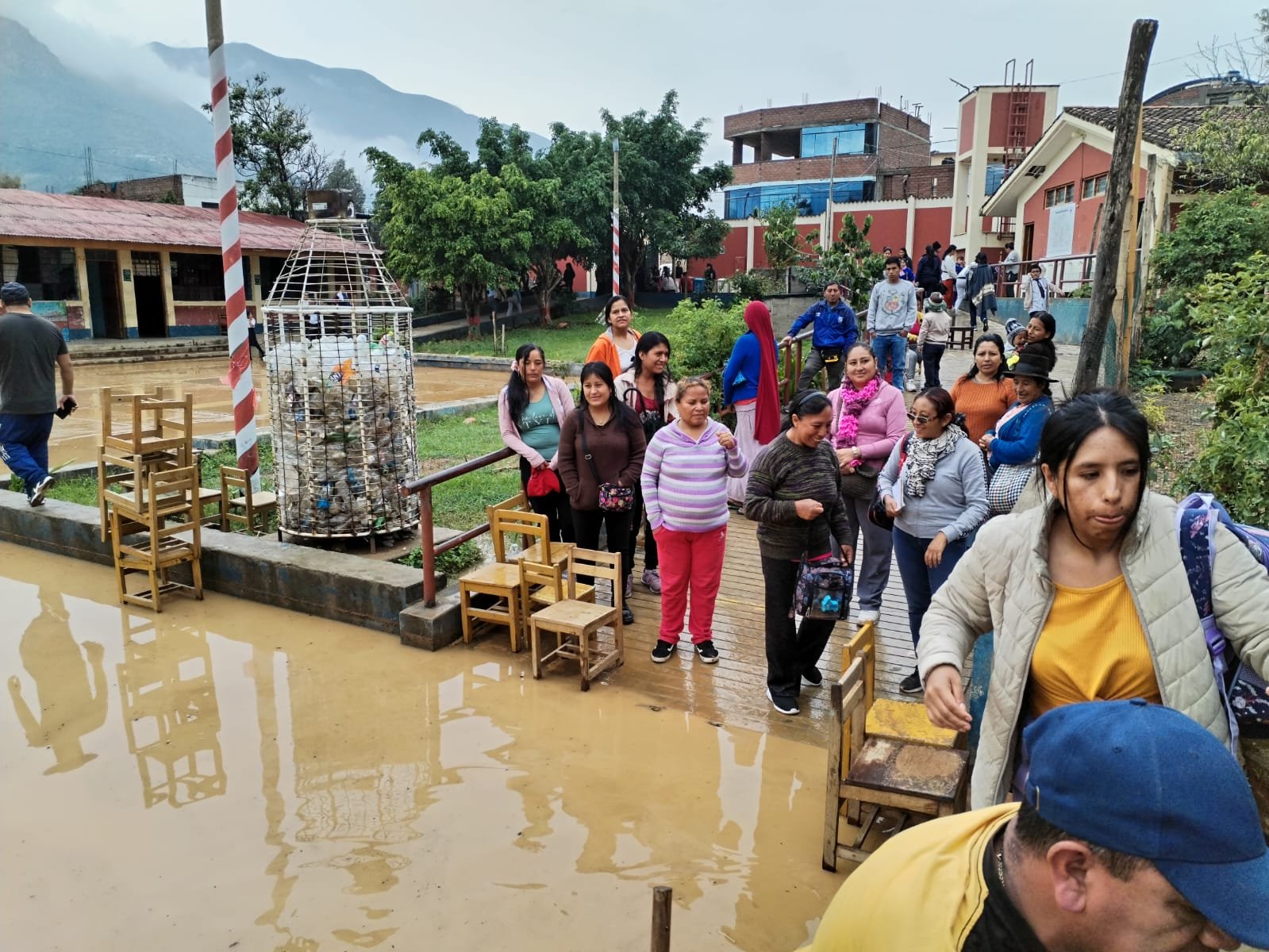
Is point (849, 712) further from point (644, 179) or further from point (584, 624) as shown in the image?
point (644, 179)

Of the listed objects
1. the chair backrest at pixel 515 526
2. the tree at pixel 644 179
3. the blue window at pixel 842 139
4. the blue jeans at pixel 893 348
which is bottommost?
the chair backrest at pixel 515 526

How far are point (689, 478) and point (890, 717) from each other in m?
1.76

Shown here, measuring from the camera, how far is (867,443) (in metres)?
5.24

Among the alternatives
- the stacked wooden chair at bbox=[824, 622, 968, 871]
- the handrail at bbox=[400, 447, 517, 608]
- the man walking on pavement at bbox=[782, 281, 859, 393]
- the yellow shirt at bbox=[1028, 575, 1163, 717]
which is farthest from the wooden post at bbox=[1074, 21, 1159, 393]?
the man walking on pavement at bbox=[782, 281, 859, 393]

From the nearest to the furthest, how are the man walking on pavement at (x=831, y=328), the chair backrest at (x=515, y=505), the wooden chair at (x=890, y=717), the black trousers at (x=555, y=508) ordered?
1. the wooden chair at (x=890, y=717)
2. the chair backrest at (x=515, y=505)
3. the black trousers at (x=555, y=508)
4. the man walking on pavement at (x=831, y=328)

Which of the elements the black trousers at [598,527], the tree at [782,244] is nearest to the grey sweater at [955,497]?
the black trousers at [598,527]

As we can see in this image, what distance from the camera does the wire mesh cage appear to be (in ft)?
21.2

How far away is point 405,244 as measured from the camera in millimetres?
26703

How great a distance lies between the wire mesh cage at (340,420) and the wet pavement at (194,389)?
4798mm

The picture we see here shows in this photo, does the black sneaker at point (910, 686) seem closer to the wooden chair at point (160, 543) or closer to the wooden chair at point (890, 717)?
the wooden chair at point (890, 717)

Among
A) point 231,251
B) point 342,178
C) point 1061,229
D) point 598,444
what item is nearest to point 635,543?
point 598,444

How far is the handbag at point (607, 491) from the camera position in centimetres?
548

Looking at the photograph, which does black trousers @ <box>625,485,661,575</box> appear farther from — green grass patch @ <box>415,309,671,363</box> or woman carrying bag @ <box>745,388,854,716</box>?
green grass patch @ <box>415,309,671,363</box>

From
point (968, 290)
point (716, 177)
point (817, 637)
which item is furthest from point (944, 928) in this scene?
point (716, 177)
